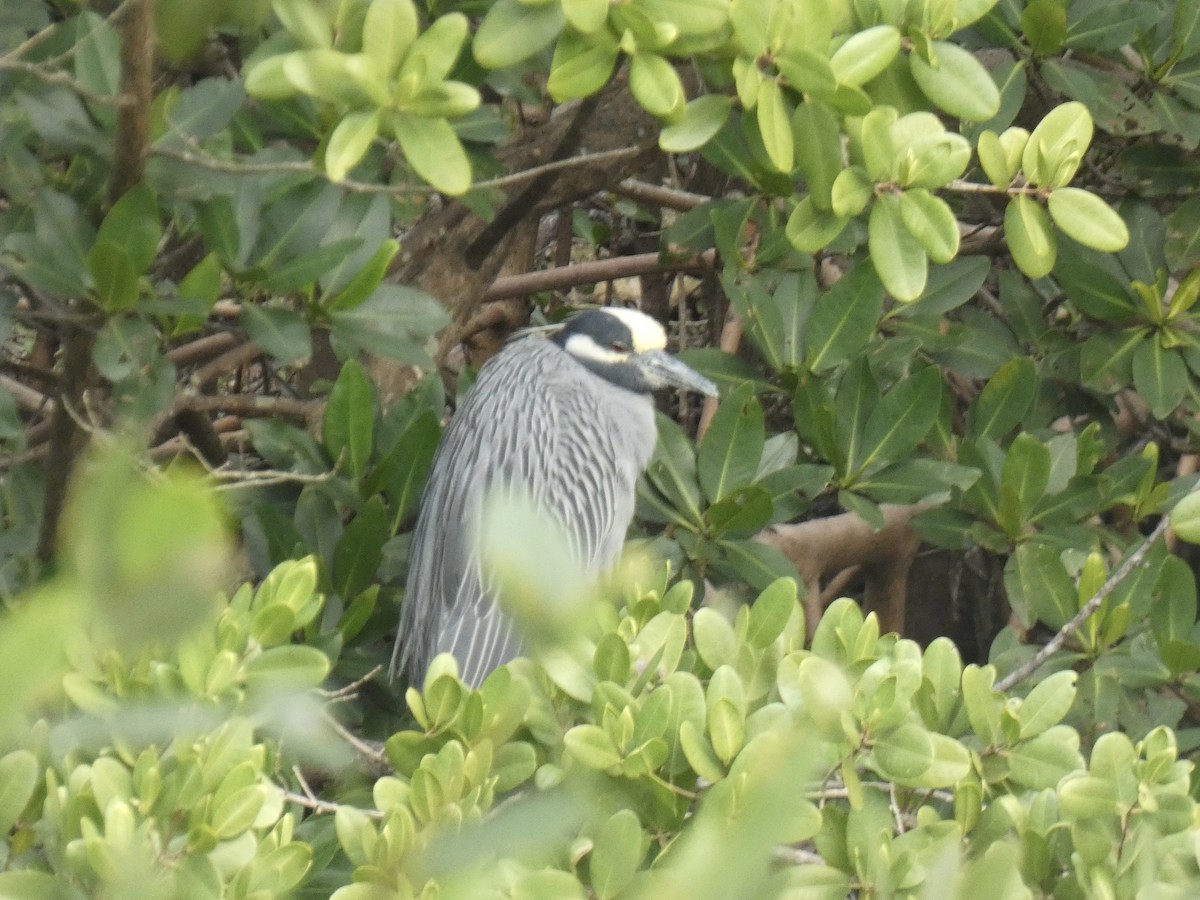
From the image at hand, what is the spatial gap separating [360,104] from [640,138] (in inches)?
40.8

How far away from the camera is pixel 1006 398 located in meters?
2.17

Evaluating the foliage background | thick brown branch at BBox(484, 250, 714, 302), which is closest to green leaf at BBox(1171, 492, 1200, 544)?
the foliage background

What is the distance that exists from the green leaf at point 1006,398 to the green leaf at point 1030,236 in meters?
0.51

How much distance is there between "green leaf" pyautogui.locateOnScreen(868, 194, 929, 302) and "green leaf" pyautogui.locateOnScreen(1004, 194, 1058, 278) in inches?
6.5

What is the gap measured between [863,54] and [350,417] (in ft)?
2.70

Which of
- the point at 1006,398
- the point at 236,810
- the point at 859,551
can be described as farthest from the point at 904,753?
the point at 859,551

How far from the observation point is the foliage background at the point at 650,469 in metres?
0.78

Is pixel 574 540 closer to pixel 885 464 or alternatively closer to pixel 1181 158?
pixel 885 464

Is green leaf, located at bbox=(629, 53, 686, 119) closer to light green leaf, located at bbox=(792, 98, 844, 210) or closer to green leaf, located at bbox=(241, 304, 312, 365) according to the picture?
light green leaf, located at bbox=(792, 98, 844, 210)

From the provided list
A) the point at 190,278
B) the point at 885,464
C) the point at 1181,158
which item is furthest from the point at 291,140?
the point at 1181,158

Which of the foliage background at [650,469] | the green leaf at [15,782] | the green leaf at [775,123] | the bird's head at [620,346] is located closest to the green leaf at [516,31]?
the foliage background at [650,469]

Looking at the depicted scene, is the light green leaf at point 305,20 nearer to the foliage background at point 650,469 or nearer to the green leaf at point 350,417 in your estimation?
the foliage background at point 650,469

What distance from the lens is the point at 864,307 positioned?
2037mm

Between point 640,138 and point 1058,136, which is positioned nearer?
point 1058,136
